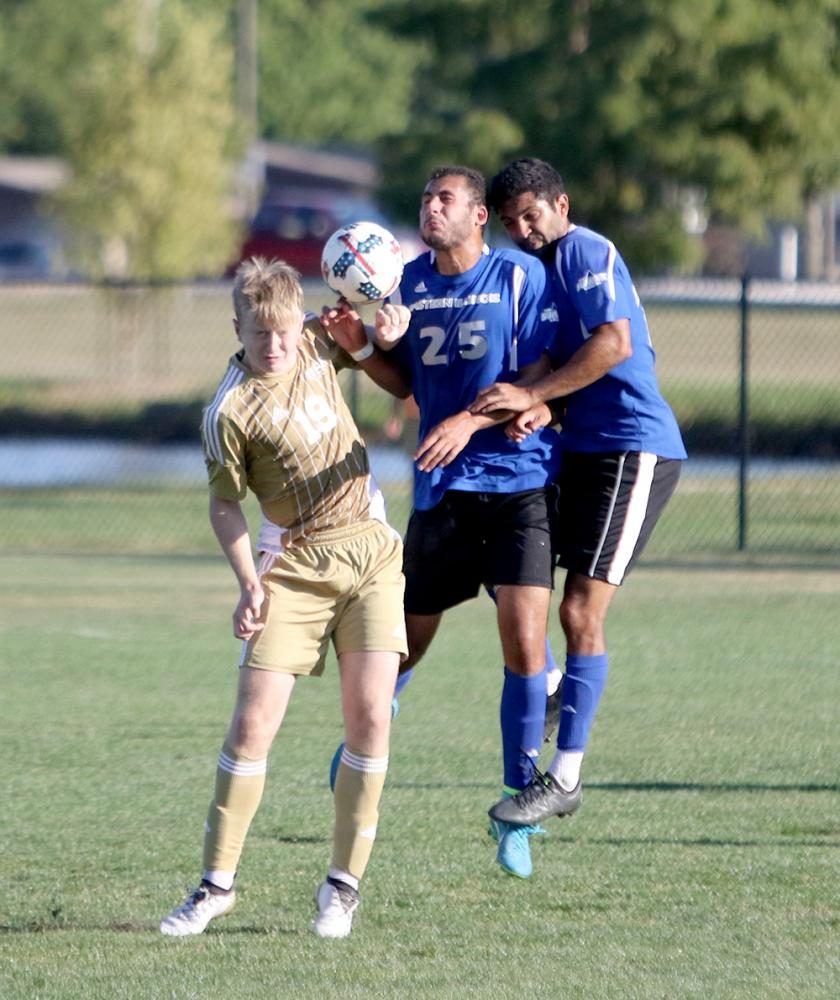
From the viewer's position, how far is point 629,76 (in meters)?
22.3

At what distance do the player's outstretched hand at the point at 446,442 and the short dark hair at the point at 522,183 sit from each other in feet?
2.96

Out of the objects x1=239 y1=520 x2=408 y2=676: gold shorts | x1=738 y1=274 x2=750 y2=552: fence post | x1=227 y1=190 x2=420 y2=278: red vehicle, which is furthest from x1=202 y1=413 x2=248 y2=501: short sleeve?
x1=227 y1=190 x2=420 y2=278: red vehicle

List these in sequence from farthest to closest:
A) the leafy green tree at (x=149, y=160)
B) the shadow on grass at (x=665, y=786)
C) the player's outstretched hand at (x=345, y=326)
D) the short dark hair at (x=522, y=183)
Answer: the leafy green tree at (x=149, y=160)
the shadow on grass at (x=665, y=786)
the short dark hair at (x=522, y=183)
the player's outstretched hand at (x=345, y=326)

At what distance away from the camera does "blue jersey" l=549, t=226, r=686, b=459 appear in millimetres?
6082

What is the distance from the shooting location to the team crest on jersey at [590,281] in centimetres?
608

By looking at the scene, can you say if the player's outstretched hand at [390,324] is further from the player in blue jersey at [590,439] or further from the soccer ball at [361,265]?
the player in blue jersey at [590,439]

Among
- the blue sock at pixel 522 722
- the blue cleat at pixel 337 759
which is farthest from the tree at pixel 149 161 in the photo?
the blue sock at pixel 522 722

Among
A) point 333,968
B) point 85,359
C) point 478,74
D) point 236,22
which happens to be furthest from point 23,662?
point 236,22

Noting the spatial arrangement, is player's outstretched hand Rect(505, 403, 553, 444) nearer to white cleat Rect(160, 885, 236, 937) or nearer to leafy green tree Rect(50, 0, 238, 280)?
white cleat Rect(160, 885, 236, 937)

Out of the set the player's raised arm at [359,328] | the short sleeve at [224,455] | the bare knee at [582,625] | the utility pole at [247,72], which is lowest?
the bare knee at [582,625]

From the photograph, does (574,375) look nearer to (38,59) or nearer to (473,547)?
(473,547)

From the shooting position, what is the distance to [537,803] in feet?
19.5

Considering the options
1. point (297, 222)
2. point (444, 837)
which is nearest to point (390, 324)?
point (444, 837)

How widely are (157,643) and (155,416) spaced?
12.9 m
